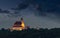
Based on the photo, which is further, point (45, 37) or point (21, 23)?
point (21, 23)

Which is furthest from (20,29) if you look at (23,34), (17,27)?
(23,34)

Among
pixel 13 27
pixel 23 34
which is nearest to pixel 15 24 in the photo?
pixel 13 27

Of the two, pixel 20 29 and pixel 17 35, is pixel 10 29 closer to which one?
pixel 20 29

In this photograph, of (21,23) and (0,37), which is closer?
(0,37)

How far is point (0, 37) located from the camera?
8200 centimetres

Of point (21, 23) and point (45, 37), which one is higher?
point (21, 23)

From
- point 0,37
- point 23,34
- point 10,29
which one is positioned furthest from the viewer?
point 10,29

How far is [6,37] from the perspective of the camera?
82.2 m

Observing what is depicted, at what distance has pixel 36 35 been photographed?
87.7 metres

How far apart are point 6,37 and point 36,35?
12519 millimetres

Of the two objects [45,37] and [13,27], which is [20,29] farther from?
[45,37]

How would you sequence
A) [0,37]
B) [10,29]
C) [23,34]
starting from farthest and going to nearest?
1. [10,29]
2. [23,34]
3. [0,37]

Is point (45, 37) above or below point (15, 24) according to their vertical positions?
below

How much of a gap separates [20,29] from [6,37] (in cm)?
2418
